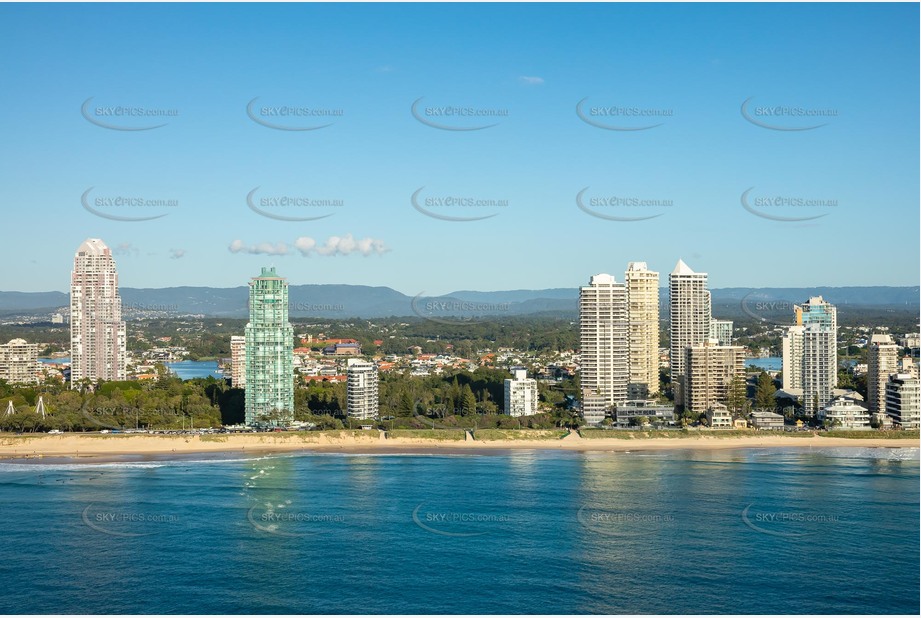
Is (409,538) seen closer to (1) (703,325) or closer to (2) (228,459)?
(2) (228,459)

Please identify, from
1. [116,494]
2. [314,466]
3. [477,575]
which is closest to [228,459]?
[314,466]

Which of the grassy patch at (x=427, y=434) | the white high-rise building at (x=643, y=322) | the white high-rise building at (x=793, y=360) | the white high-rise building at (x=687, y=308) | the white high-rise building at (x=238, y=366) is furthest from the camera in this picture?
the white high-rise building at (x=687, y=308)

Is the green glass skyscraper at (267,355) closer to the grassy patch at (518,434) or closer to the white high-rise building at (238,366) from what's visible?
→ the grassy patch at (518,434)

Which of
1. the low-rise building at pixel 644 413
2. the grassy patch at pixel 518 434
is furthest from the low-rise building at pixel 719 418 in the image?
the grassy patch at pixel 518 434

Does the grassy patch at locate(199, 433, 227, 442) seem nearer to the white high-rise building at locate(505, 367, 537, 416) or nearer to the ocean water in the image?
the ocean water

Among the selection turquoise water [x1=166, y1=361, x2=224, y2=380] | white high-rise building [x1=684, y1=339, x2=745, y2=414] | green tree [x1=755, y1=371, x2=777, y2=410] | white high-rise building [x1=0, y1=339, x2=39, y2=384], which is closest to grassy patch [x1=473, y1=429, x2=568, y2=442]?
white high-rise building [x1=684, y1=339, x2=745, y2=414]

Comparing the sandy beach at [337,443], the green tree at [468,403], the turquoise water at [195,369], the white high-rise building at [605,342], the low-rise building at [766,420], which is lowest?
the sandy beach at [337,443]
